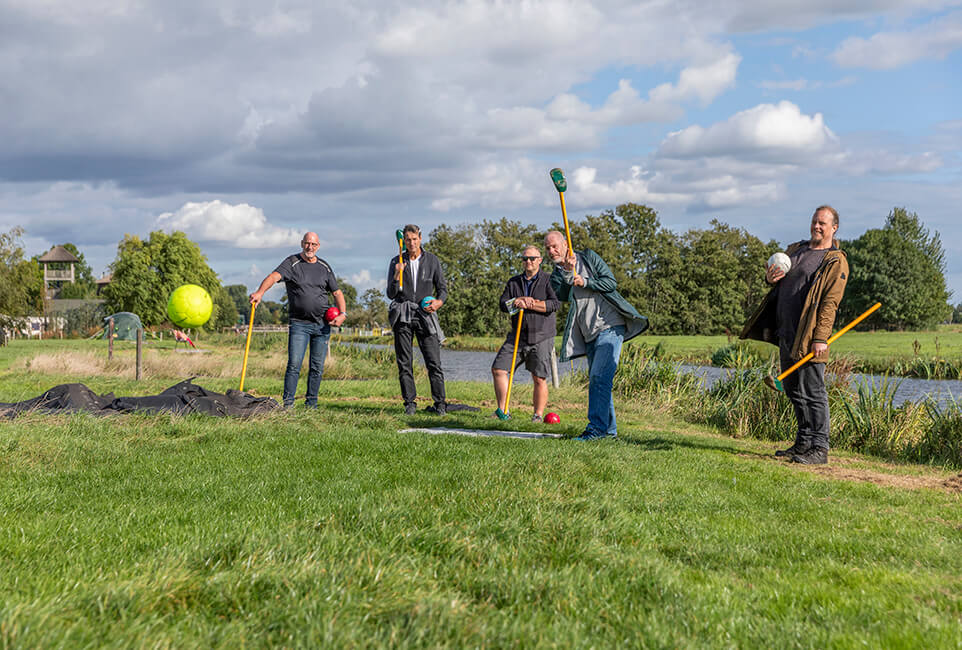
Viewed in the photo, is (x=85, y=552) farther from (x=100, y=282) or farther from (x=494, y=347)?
(x=100, y=282)

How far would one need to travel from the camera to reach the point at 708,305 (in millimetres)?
59156

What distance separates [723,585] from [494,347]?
44.1 m

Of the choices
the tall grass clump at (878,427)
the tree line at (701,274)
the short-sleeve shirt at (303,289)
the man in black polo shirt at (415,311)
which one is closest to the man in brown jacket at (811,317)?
the tall grass clump at (878,427)

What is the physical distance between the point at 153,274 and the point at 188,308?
49.2 meters

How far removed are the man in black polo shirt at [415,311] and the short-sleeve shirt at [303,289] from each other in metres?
0.84

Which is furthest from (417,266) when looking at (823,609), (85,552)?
(823,609)

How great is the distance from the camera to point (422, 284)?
359 inches

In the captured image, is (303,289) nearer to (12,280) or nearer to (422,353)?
(422,353)

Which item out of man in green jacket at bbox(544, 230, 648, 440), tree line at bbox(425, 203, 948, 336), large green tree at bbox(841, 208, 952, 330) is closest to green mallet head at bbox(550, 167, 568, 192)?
man in green jacket at bbox(544, 230, 648, 440)

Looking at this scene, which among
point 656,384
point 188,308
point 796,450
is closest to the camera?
point 796,450

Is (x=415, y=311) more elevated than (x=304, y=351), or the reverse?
(x=415, y=311)

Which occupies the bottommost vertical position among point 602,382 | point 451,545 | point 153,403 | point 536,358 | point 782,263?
point 451,545

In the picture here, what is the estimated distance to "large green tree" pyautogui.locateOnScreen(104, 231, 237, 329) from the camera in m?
54.6

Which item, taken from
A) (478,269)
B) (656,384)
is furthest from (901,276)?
(656,384)
